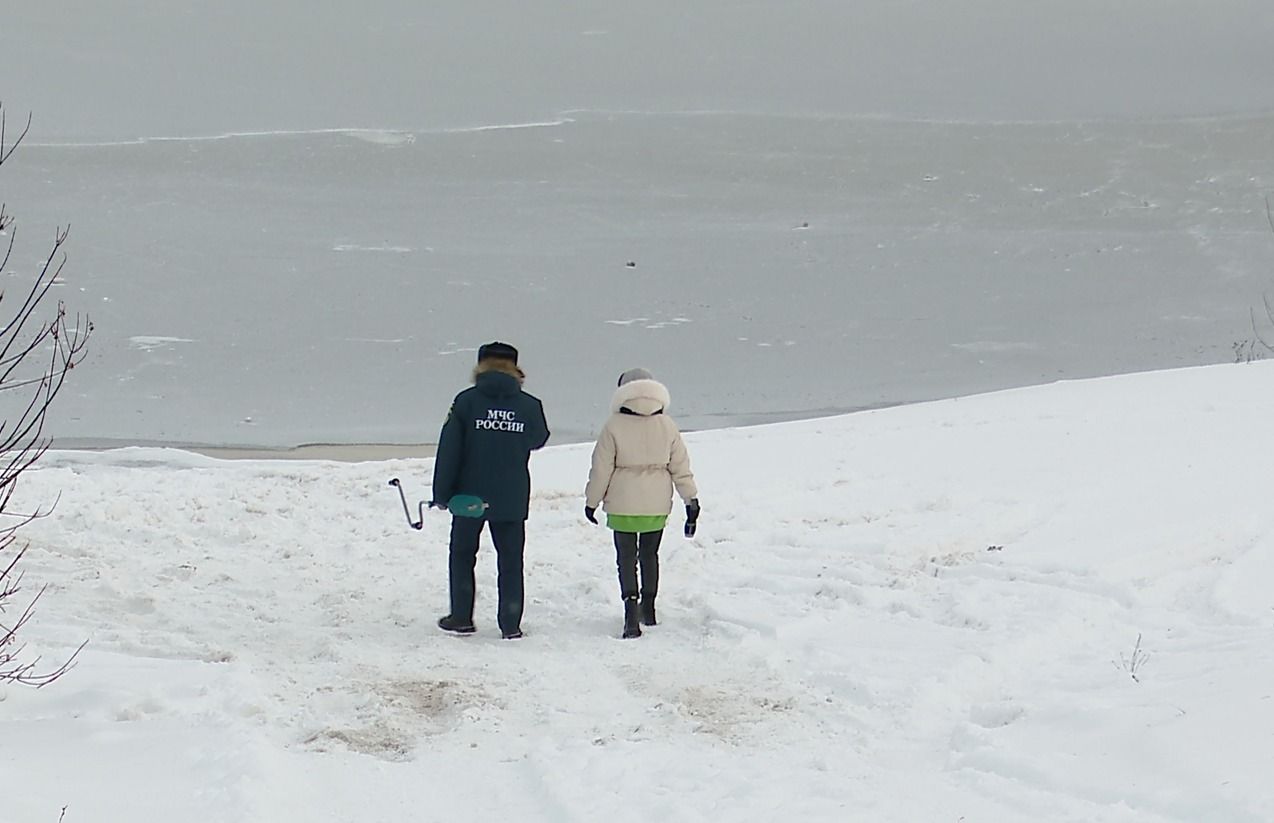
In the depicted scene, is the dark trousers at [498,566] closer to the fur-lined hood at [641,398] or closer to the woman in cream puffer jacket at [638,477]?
the woman in cream puffer jacket at [638,477]

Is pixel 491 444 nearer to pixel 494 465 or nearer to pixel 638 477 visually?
pixel 494 465

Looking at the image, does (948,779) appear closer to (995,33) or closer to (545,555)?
(545,555)

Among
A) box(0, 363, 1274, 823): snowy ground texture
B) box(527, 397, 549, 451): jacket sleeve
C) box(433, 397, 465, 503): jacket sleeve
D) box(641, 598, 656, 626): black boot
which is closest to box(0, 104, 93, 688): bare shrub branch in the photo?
box(0, 363, 1274, 823): snowy ground texture

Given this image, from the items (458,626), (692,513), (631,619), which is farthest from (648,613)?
(458,626)

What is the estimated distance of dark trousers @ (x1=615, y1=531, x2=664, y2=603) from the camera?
7.36 metres

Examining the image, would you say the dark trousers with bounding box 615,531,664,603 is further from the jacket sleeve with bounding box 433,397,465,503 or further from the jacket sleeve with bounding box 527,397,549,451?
the jacket sleeve with bounding box 433,397,465,503

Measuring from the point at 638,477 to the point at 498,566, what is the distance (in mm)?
785

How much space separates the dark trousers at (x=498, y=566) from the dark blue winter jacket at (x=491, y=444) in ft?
0.29

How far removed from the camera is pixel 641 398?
24.1 ft

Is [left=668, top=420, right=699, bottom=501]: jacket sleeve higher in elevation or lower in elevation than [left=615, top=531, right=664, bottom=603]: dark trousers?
higher

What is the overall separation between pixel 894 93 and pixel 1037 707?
21424 mm

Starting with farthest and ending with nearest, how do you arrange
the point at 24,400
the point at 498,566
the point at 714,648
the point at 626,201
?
1. the point at 626,201
2. the point at 24,400
3. the point at 498,566
4. the point at 714,648

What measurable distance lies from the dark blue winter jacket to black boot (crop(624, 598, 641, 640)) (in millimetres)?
659

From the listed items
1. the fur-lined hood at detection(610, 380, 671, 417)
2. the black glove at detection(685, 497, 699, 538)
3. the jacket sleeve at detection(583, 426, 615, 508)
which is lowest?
the black glove at detection(685, 497, 699, 538)
